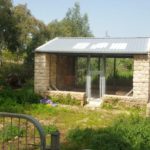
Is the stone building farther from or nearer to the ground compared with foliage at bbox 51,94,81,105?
farther from the ground

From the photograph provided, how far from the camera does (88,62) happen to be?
17.5 meters

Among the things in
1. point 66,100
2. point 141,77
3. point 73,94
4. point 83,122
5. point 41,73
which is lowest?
point 83,122

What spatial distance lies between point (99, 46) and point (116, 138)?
924cm

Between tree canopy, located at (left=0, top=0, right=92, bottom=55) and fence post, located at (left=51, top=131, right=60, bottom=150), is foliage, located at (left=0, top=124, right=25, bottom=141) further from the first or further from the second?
tree canopy, located at (left=0, top=0, right=92, bottom=55)

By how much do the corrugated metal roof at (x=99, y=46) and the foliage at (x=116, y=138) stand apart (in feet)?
20.8

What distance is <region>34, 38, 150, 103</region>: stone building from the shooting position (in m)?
15.7

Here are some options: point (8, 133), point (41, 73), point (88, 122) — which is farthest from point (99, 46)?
point (8, 133)

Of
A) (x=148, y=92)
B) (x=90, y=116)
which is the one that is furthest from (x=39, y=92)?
(x=148, y=92)

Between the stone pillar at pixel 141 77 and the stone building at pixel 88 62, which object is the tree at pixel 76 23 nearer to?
the stone building at pixel 88 62

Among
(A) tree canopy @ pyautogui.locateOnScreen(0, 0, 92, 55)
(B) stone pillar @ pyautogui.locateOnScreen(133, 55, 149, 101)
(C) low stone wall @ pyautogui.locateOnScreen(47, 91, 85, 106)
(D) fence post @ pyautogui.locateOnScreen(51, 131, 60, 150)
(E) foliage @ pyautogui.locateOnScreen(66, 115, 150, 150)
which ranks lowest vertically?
(E) foliage @ pyautogui.locateOnScreen(66, 115, 150, 150)

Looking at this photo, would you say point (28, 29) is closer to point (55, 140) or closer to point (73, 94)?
point (73, 94)

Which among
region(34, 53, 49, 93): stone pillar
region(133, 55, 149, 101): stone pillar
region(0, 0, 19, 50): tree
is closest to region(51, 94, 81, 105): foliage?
region(34, 53, 49, 93): stone pillar

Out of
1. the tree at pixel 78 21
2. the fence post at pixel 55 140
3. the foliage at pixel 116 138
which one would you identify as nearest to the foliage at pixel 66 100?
the foliage at pixel 116 138

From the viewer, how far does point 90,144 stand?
915cm
